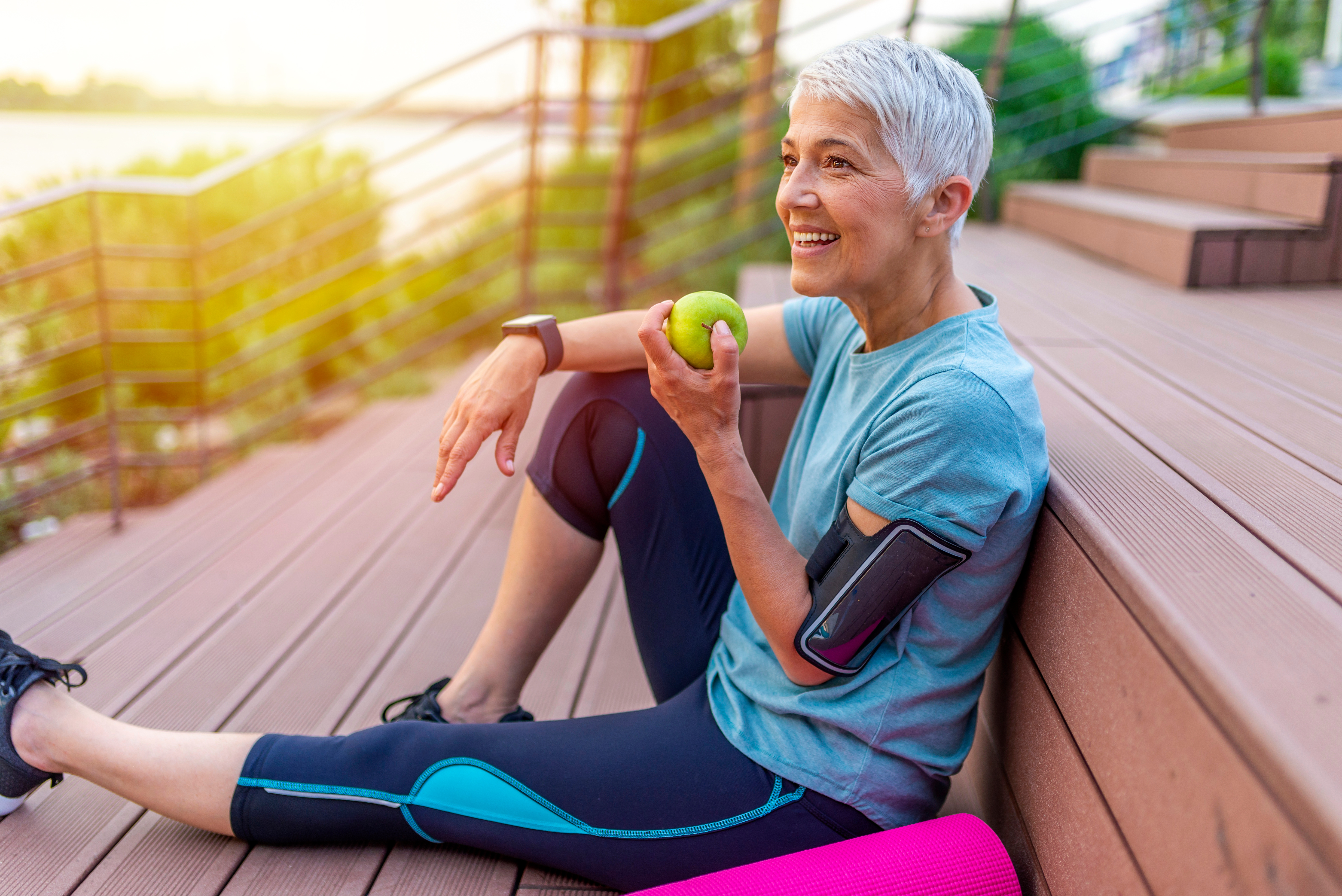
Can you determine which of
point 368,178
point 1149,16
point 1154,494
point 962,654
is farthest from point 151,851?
point 368,178

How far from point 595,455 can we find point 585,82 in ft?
16.6

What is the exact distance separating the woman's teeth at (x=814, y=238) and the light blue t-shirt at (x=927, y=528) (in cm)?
16

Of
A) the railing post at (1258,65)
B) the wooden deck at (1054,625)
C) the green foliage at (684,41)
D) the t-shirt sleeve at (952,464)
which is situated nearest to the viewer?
the wooden deck at (1054,625)

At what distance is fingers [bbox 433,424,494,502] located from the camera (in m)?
1.32

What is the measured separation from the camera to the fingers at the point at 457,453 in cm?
132

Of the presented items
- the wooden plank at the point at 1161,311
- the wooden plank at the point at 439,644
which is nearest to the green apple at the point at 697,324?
the wooden plank at the point at 439,644

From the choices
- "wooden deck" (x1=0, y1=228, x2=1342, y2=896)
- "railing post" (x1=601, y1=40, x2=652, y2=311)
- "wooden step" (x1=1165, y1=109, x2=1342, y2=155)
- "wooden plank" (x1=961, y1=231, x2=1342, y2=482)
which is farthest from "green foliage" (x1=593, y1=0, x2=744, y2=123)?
"wooden deck" (x1=0, y1=228, x2=1342, y2=896)

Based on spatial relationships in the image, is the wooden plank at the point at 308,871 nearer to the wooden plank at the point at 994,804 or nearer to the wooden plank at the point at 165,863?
the wooden plank at the point at 165,863

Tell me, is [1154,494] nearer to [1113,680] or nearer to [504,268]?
[1113,680]

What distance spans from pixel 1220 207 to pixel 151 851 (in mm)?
3545

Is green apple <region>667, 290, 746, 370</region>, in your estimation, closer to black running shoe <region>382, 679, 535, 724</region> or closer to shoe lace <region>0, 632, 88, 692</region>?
black running shoe <region>382, 679, 535, 724</region>

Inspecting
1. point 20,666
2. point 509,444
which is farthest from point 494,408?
point 20,666

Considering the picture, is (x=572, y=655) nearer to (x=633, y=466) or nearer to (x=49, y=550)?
(x=633, y=466)

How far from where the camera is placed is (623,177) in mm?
3744
